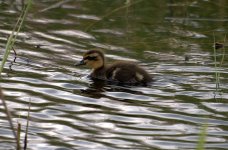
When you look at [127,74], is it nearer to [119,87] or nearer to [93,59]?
[119,87]

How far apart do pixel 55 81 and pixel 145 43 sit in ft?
6.71

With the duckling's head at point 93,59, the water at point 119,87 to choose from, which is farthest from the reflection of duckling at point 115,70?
the water at point 119,87

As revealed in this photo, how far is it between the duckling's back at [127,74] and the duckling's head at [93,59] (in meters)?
0.25

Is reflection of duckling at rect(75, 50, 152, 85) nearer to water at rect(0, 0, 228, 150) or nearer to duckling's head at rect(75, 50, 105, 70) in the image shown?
duckling's head at rect(75, 50, 105, 70)

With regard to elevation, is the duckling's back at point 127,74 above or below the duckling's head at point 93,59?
below

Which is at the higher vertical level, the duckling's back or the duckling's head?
the duckling's head

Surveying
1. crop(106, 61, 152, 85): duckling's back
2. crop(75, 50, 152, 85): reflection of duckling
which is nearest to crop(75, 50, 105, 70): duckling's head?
crop(75, 50, 152, 85): reflection of duckling

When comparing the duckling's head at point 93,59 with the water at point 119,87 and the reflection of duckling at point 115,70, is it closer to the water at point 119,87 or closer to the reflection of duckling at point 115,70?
the reflection of duckling at point 115,70

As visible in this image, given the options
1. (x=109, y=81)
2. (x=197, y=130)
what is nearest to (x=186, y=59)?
(x=109, y=81)

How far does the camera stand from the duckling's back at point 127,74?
24.7 ft

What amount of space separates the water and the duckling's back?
0.17 meters

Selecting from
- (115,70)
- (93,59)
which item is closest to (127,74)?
(115,70)

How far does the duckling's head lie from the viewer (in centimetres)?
812

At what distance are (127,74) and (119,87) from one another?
0.22 metres
